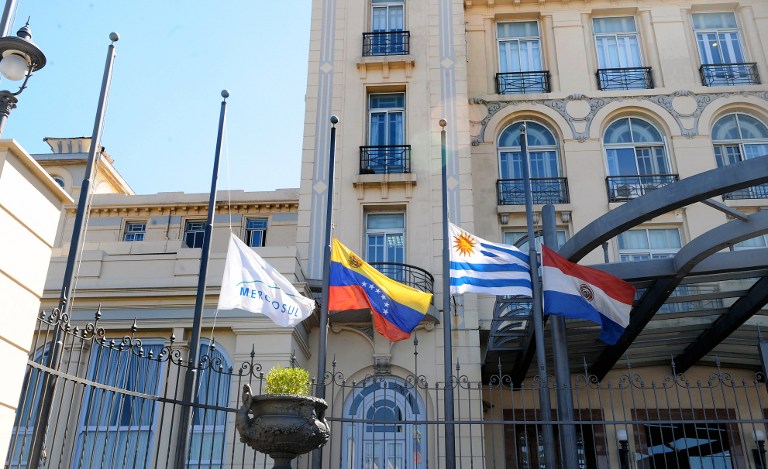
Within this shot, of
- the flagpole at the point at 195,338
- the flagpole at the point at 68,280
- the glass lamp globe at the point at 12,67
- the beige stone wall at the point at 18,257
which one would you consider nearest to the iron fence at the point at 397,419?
the flagpole at the point at 195,338

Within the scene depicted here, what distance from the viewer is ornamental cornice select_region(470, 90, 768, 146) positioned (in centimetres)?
1850

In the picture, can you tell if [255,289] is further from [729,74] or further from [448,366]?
[729,74]

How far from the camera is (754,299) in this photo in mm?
12711

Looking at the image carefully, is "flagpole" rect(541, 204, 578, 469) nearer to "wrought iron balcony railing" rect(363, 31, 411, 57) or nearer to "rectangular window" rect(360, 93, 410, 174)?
"rectangular window" rect(360, 93, 410, 174)

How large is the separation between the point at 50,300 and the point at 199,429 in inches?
165

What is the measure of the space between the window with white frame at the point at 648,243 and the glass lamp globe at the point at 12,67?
14.3m

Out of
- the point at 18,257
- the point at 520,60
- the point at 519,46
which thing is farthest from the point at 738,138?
the point at 18,257

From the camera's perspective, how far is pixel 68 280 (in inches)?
326

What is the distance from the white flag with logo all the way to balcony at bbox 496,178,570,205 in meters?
8.54

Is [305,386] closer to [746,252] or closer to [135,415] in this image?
[135,415]

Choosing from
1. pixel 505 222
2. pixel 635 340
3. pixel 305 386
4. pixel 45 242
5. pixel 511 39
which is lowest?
pixel 305 386

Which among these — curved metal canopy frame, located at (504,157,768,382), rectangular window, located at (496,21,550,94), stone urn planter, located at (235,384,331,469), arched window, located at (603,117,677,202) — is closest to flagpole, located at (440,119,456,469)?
curved metal canopy frame, located at (504,157,768,382)

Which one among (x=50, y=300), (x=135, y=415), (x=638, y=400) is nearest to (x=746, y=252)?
(x=638, y=400)

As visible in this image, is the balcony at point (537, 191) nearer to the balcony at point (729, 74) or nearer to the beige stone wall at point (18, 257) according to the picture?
the balcony at point (729, 74)
